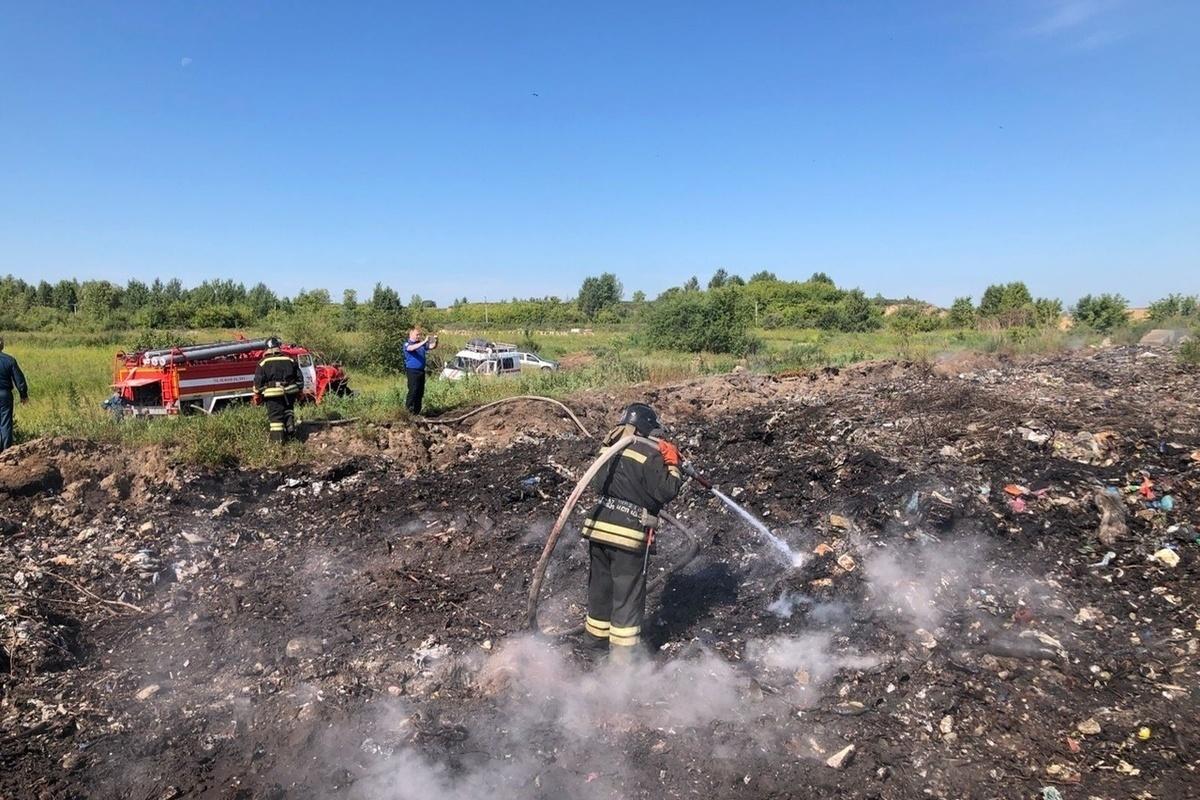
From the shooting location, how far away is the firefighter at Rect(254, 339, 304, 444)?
8.87 meters

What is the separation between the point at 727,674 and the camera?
13.8 feet

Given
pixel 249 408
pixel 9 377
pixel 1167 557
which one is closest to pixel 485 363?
pixel 249 408

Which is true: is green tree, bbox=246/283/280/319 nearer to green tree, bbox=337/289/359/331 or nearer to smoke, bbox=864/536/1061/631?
green tree, bbox=337/289/359/331

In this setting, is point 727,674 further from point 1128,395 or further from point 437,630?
point 1128,395

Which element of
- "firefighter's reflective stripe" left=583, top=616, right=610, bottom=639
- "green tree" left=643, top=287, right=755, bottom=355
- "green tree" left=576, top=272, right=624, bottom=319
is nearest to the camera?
"firefighter's reflective stripe" left=583, top=616, right=610, bottom=639

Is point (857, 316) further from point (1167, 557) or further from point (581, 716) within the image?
point (581, 716)

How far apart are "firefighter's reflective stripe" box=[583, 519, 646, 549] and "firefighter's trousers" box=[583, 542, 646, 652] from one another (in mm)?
57

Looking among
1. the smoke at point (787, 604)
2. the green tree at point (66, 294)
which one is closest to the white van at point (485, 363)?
the smoke at point (787, 604)

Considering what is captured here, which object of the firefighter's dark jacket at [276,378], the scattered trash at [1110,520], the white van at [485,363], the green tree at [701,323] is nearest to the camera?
the scattered trash at [1110,520]

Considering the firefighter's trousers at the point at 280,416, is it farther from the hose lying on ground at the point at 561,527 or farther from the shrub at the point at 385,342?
the shrub at the point at 385,342

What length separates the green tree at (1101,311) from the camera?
29781mm

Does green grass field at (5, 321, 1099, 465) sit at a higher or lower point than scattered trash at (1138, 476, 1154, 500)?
higher

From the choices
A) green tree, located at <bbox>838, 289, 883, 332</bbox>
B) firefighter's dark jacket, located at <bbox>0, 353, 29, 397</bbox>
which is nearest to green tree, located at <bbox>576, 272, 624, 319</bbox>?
green tree, located at <bbox>838, 289, 883, 332</bbox>

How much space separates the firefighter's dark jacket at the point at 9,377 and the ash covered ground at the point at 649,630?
1.40 metres
